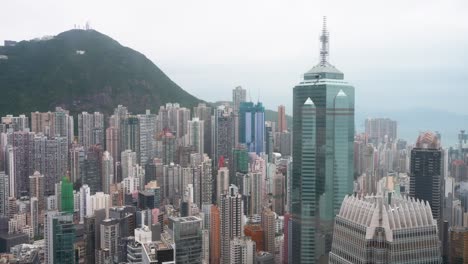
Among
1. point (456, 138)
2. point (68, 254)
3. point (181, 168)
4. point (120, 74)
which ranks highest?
point (120, 74)

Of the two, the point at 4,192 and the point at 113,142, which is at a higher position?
the point at 113,142

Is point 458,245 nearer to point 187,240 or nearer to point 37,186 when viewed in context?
point 187,240

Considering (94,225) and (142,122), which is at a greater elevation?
(142,122)

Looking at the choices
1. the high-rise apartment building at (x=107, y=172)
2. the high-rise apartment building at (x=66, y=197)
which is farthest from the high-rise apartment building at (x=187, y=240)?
the high-rise apartment building at (x=107, y=172)

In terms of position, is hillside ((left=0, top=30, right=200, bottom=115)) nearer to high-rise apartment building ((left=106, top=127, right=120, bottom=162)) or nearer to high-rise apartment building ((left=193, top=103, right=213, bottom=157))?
high-rise apartment building ((left=193, top=103, right=213, bottom=157))

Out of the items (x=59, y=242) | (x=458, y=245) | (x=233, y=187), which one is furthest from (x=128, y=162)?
(x=458, y=245)

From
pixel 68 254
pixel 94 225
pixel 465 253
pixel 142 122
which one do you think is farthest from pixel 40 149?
pixel 465 253

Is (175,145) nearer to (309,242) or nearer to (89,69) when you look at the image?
(89,69)
